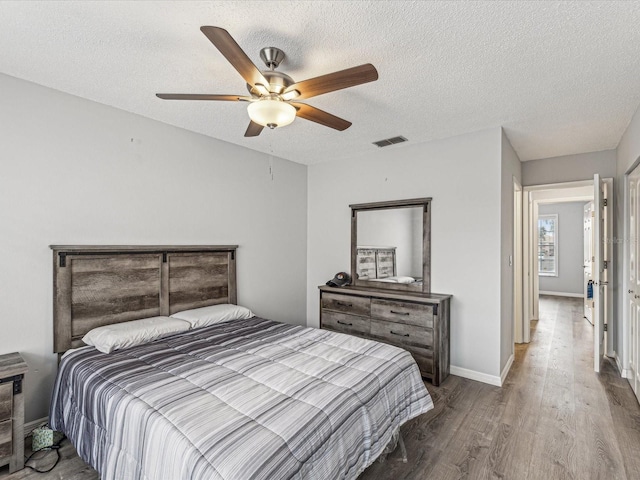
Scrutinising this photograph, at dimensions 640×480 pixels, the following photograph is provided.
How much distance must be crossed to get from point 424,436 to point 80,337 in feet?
8.99

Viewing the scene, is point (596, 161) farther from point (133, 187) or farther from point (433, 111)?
point (133, 187)

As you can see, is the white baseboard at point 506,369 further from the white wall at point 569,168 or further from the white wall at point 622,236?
the white wall at point 569,168

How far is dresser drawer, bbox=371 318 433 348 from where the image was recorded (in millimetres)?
3307

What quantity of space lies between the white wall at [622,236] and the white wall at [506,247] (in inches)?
38.6

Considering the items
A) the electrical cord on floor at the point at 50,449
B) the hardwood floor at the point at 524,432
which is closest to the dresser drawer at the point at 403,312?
the hardwood floor at the point at 524,432

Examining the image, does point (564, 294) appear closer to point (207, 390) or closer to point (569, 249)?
point (569, 249)

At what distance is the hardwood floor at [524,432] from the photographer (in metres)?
2.02

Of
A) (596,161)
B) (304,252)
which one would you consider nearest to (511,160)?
(596,161)

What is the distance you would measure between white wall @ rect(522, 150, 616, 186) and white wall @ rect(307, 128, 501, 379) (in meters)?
1.65

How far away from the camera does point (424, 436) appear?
7.81ft

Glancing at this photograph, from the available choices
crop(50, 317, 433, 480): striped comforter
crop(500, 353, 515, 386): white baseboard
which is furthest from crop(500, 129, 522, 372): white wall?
crop(50, 317, 433, 480): striped comforter

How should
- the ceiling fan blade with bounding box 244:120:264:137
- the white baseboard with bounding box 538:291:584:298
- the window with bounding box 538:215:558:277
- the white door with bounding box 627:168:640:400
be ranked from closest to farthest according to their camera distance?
the ceiling fan blade with bounding box 244:120:264:137
the white door with bounding box 627:168:640:400
the white baseboard with bounding box 538:291:584:298
the window with bounding box 538:215:558:277

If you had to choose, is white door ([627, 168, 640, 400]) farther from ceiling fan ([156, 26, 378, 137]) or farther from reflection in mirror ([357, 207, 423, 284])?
ceiling fan ([156, 26, 378, 137])

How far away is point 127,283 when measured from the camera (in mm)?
2846
